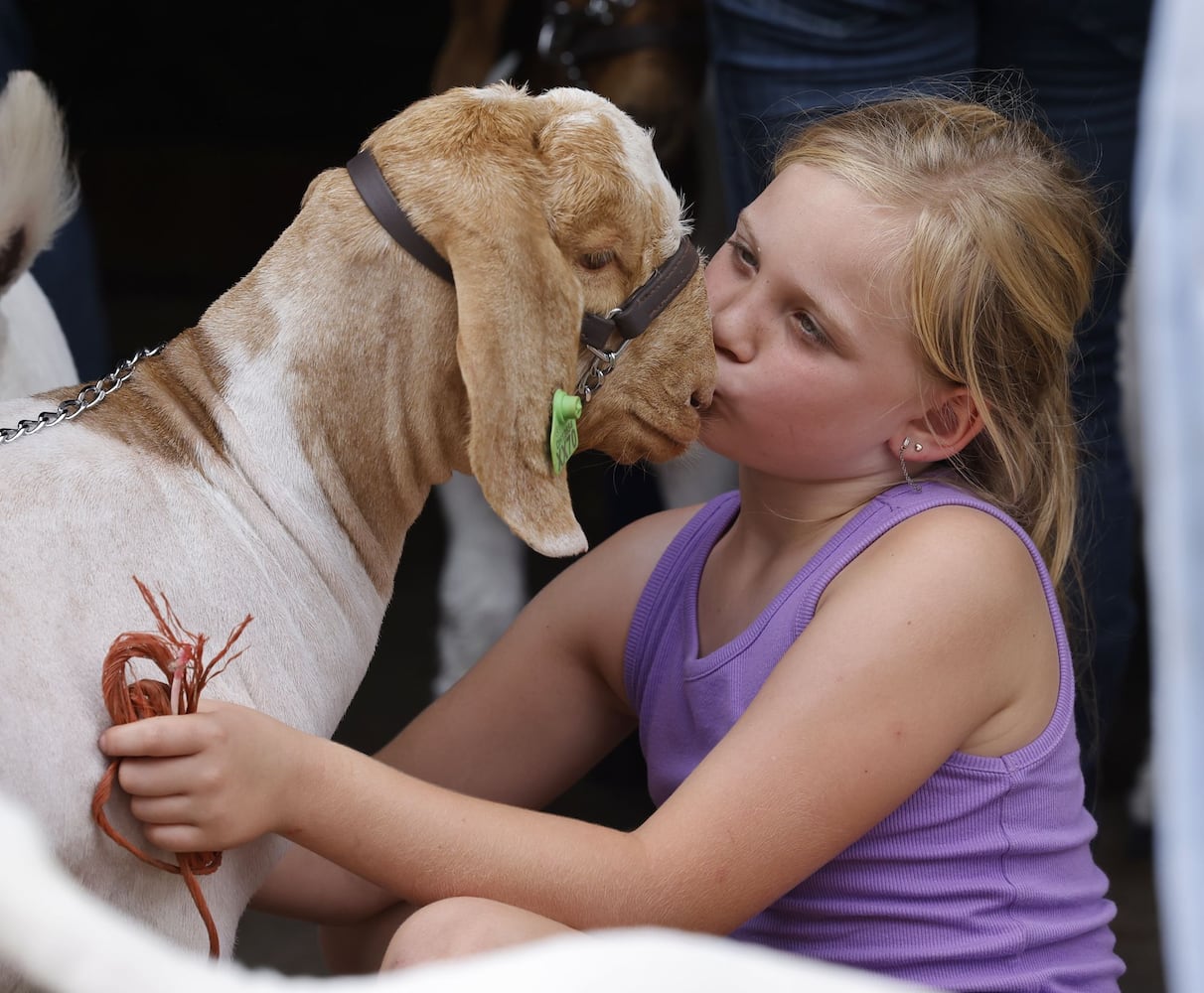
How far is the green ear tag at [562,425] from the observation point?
1.29 meters

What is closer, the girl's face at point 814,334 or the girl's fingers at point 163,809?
the girl's fingers at point 163,809

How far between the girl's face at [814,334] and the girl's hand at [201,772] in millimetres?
601

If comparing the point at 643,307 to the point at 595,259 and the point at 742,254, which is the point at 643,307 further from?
the point at 742,254

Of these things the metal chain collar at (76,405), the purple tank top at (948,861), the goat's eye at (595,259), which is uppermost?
the goat's eye at (595,259)

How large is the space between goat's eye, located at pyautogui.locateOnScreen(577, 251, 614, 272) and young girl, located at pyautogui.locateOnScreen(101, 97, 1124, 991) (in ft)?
0.70

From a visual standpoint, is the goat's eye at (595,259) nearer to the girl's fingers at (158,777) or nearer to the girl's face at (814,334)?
the girl's face at (814,334)

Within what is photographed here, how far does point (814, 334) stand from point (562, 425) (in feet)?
1.12

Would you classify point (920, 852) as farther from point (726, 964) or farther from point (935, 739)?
point (726, 964)

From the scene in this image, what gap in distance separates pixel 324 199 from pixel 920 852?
835 mm

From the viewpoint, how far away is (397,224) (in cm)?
127

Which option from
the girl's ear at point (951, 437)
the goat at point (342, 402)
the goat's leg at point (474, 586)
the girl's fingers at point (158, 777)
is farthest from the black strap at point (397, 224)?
the goat's leg at point (474, 586)

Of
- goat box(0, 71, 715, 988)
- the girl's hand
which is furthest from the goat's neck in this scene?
the girl's hand

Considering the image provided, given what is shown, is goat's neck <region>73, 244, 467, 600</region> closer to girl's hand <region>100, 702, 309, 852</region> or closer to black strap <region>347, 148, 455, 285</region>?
black strap <region>347, 148, 455, 285</region>

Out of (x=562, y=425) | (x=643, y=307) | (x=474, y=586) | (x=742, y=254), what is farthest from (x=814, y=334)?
(x=474, y=586)
